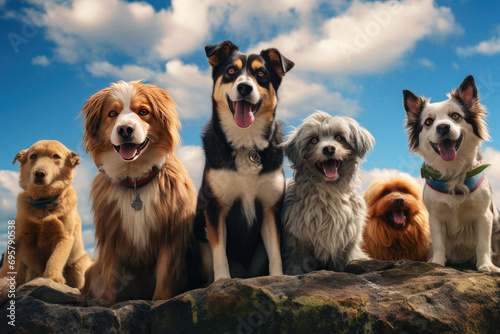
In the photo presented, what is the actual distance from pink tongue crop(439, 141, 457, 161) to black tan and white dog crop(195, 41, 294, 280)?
177 centimetres

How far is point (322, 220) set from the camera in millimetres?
4676

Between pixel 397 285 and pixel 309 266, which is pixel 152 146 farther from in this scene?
pixel 397 285

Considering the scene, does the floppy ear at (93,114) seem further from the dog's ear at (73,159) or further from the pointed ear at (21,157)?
the pointed ear at (21,157)

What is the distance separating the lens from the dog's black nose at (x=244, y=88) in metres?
4.00

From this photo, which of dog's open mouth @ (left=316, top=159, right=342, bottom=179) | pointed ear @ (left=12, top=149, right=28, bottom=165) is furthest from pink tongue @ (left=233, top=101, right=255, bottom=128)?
pointed ear @ (left=12, top=149, right=28, bottom=165)

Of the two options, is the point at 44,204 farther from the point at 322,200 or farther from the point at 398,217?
the point at 398,217

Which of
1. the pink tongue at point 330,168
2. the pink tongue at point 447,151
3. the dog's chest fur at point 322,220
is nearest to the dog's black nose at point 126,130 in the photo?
the dog's chest fur at point 322,220

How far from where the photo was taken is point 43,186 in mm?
5625

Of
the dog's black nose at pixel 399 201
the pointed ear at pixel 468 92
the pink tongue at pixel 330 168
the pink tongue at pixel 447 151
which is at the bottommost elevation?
the dog's black nose at pixel 399 201

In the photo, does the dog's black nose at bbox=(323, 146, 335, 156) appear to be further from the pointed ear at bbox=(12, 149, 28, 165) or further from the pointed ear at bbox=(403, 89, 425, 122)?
the pointed ear at bbox=(12, 149, 28, 165)

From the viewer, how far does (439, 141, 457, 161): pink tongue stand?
15.2ft

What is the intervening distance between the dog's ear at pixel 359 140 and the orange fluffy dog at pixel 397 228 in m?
1.18

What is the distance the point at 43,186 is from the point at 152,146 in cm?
223

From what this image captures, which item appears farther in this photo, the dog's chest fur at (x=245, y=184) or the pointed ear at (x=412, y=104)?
the pointed ear at (x=412, y=104)
